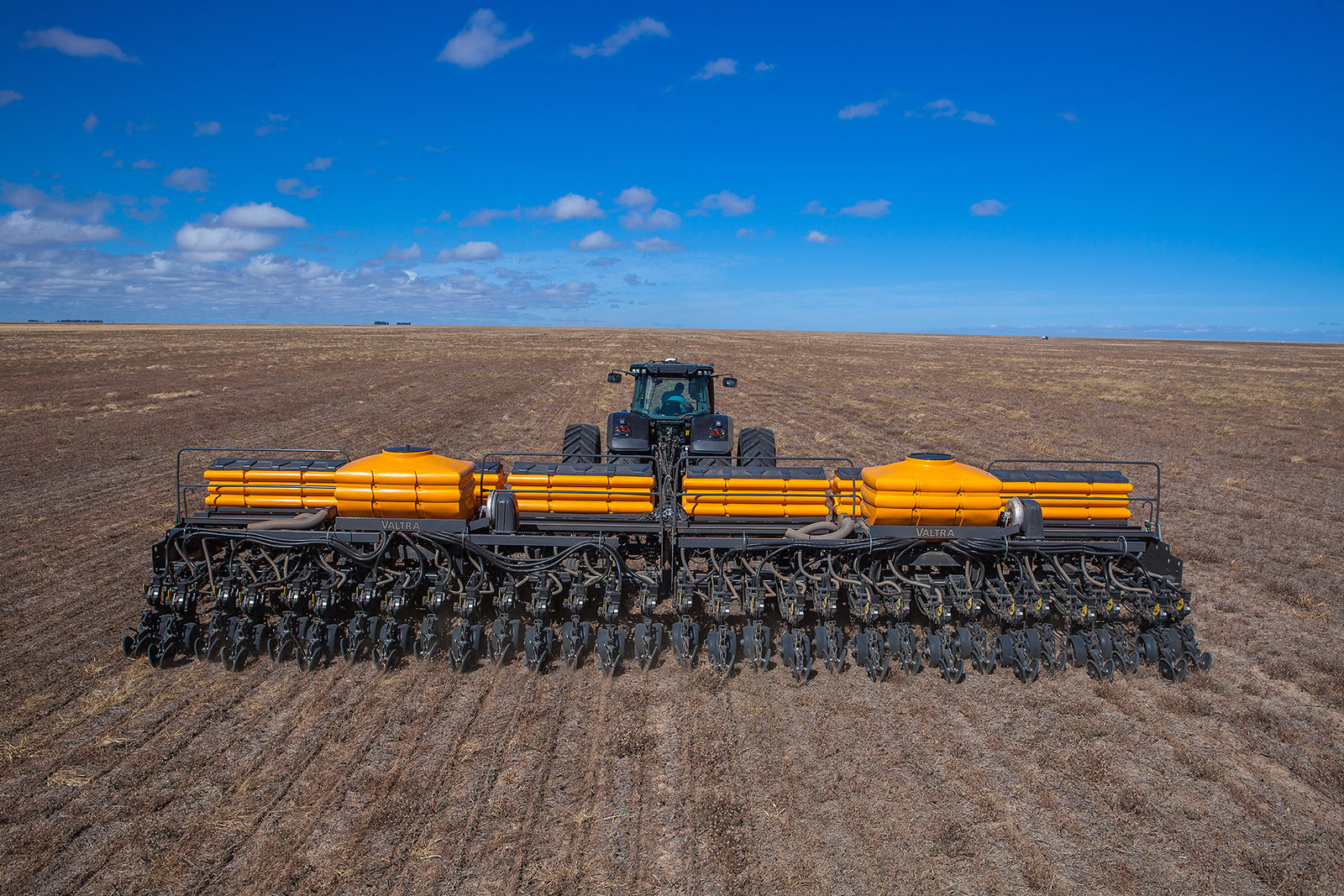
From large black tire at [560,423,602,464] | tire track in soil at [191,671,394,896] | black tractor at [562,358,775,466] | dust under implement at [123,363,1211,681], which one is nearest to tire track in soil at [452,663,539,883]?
dust under implement at [123,363,1211,681]

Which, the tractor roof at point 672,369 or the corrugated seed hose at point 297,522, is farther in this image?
the tractor roof at point 672,369

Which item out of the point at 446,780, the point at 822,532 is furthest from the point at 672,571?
the point at 446,780

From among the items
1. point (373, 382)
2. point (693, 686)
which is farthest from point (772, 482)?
point (373, 382)

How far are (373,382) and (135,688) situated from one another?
29.5m

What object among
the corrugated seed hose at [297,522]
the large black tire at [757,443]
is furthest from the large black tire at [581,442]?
the corrugated seed hose at [297,522]

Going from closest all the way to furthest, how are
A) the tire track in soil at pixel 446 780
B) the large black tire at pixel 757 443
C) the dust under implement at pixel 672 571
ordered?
the tire track in soil at pixel 446 780 → the dust under implement at pixel 672 571 → the large black tire at pixel 757 443

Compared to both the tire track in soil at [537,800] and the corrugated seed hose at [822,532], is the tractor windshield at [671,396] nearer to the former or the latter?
the corrugated seed hose at [822,532]

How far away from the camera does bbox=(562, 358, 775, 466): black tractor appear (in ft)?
32.6

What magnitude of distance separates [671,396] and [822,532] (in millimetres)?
4553

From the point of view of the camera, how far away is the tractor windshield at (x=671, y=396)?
10.5m

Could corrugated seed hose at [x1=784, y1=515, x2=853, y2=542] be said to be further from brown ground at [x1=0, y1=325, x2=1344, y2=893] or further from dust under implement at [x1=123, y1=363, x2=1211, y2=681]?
brown ground at [x1=0, y1=325, x2=1344, y2=893]

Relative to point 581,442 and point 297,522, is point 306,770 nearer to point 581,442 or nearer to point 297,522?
point 297,522

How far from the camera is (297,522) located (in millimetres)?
6445

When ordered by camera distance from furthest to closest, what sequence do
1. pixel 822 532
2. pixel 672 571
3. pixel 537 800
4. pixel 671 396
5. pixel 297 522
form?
pixel 671 396, pixel 672 571, pixel 822 532, pixel 297 522, pixel 537 800
